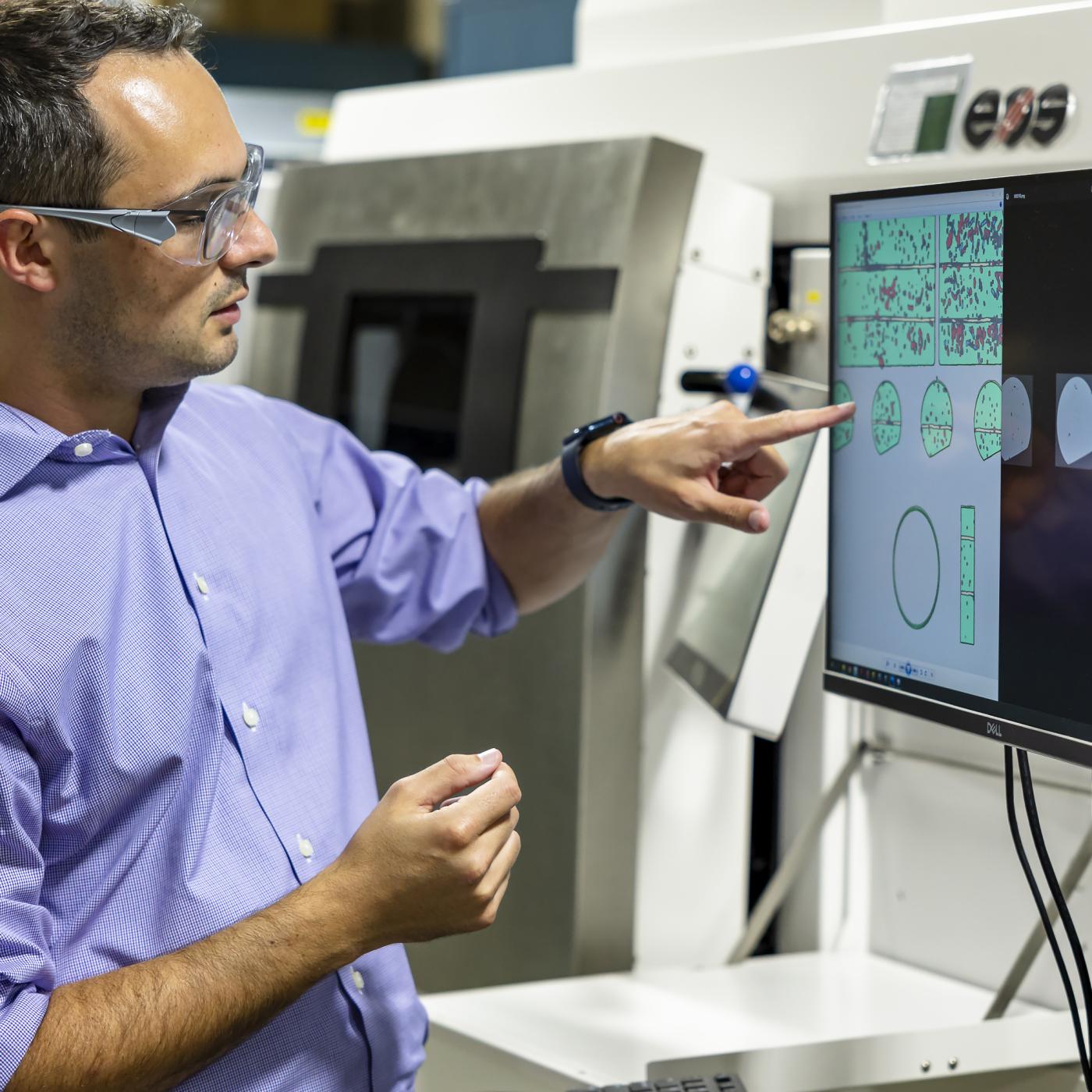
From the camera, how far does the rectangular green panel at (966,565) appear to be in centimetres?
113

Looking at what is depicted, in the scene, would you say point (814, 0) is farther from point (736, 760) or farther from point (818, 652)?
point (736, 760)

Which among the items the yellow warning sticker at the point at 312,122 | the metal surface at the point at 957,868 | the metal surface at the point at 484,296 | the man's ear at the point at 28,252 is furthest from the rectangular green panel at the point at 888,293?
the yellow warning sticker at the point at 312,122

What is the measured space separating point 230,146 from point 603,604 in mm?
667

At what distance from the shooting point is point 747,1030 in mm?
1468

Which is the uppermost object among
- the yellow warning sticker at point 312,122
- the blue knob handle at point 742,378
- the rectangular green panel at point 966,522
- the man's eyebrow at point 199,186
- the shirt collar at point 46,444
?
the yellow warning sticker at point 312,122

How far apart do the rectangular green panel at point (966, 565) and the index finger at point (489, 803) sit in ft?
1.23

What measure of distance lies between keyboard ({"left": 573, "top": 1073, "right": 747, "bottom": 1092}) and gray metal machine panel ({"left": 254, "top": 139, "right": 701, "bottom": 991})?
0.48 meters

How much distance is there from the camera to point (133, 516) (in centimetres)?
121

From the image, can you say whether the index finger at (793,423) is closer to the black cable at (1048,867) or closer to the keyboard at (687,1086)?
the black cable at (1048,867)

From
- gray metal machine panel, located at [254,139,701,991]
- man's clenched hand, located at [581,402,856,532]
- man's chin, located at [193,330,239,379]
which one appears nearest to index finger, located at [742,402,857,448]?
man's clenched hand, located at [581,402,856,532]

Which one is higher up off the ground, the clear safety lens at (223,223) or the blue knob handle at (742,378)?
the clear safety lens at (223,223)

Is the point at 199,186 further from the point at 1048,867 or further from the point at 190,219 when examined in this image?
the point at 1048,867

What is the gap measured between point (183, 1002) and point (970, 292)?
77 cm

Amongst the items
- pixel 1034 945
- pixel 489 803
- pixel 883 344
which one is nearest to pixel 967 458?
pixel 883 344
